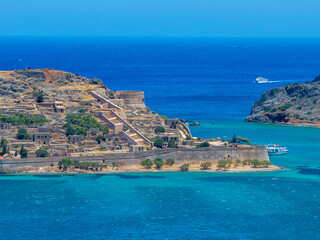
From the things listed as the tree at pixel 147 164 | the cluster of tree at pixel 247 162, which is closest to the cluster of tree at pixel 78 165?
the tree at pixel 147 164

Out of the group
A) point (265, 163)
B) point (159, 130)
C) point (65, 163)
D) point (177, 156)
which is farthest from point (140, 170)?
→ point (159, 130)

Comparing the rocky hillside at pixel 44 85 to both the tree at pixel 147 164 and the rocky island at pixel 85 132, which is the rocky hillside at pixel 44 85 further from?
the tree at pixel 147 164

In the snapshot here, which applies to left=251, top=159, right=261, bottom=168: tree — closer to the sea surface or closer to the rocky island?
the rocky island

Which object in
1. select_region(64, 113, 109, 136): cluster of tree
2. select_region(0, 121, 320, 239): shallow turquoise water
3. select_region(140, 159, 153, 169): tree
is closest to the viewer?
select_region(0, 121, 320, 239): shallow turquoise water

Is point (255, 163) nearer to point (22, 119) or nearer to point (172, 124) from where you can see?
point (172, 124)

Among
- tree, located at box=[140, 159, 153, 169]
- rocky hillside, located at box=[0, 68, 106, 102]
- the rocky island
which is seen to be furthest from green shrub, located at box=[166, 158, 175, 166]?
rocky hillside, located at box=[0, 68, 106, 102]

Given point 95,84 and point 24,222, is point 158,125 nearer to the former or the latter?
point 95,84
